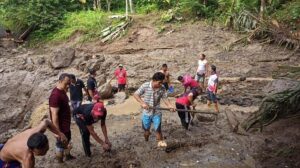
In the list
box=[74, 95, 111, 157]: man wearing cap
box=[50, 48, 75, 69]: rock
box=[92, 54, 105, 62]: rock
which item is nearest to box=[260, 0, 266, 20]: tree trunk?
box=[92, 54, 105, 62]: rock

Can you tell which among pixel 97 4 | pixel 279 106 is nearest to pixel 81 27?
pixel 97 4

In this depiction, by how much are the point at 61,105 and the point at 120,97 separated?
7076mm

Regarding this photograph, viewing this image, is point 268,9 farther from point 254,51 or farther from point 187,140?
point 187,140

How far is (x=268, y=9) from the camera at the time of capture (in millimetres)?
21047

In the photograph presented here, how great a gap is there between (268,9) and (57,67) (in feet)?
35.6

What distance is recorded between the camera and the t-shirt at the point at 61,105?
801 centimetres

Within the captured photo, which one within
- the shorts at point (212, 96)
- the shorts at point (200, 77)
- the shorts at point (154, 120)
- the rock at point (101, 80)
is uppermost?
the shorts at point (154, 120)

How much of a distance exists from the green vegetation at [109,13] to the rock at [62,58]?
3303 mm

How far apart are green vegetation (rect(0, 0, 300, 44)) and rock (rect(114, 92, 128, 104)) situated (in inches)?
318

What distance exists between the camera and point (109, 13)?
2670cm

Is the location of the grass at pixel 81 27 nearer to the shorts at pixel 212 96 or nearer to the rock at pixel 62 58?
the rock at pixel 62 58

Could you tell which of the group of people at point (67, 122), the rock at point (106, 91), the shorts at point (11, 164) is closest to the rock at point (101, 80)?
the rock at point (106, 91)

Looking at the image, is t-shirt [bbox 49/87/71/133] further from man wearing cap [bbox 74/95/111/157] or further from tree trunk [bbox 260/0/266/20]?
tree trunk [bbox 260/0/266/20]

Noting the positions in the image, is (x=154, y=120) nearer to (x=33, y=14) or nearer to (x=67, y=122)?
(x=67, y=122)
